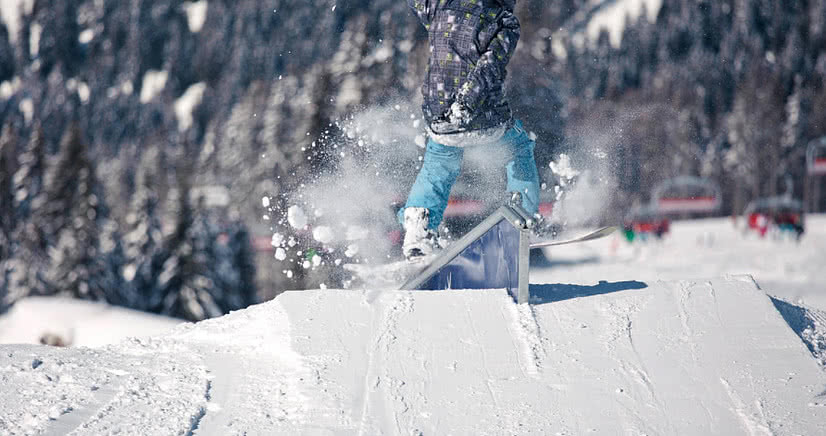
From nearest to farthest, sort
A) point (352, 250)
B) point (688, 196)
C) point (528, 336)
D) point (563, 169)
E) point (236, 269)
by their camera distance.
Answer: point (528, 336), point (352, 250), point (563, 169), point (236, 269), point (688, 196)

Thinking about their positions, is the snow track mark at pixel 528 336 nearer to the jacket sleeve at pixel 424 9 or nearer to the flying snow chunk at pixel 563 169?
the jacket sleeve at pixel 424 9

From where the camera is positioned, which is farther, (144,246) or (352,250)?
(144,246)

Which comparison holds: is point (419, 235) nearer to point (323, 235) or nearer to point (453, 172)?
point (453, 172)

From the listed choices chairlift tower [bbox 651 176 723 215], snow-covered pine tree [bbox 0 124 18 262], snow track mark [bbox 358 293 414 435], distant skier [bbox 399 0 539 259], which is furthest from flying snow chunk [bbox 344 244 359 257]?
chairlift tower [bbox 651 176 723 215]

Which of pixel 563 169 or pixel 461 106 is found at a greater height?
pixel 461 106

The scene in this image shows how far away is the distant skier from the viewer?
5785mm

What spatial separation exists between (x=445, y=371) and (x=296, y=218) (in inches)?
144

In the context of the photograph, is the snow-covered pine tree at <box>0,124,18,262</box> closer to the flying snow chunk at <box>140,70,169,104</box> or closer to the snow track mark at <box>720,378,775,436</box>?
the snow track mark at <box>720,378,775,436</box>

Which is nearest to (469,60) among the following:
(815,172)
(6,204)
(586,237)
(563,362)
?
(586,237)

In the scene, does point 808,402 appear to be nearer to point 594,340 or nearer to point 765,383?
point 765,383

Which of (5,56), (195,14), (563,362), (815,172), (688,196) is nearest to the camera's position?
(563,362)

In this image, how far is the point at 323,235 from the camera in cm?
746

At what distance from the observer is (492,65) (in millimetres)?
5758

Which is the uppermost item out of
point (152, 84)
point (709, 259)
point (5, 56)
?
point (5, 56)
